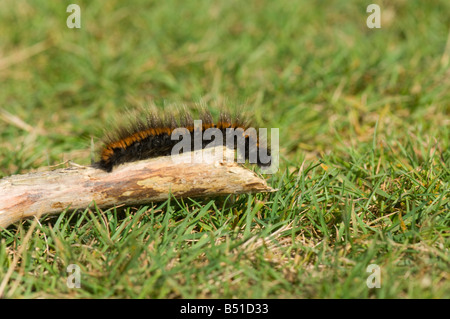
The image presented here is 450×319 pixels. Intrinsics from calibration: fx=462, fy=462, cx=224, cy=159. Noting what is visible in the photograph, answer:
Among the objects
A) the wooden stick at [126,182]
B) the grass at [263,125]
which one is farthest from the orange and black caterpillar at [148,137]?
the grass at [263,125]

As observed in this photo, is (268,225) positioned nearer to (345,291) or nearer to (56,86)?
(345,291)

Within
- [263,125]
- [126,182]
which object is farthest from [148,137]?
[263,125]

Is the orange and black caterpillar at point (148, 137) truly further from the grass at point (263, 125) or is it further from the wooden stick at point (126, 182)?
the grass at point (263, 125)

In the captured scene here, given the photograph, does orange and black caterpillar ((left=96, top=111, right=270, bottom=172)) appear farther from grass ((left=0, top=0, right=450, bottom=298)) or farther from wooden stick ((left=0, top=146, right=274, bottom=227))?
grass ((left=0, top=0, right=450, bottom=298))

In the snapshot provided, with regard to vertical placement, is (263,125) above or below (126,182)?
above

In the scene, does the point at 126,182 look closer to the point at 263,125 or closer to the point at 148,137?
the point at 148,137
